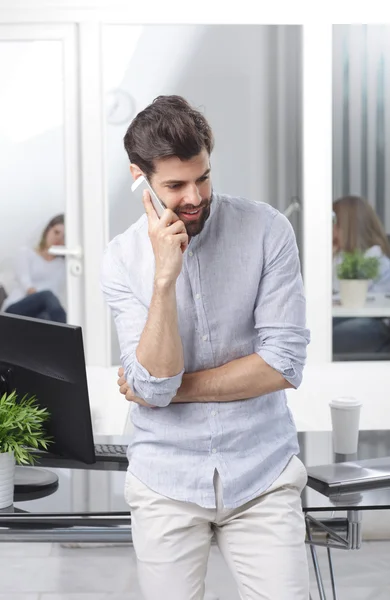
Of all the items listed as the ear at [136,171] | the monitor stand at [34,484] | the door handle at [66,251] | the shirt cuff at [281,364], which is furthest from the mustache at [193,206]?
the door handle at [66,251]

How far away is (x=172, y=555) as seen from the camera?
1.72 meters

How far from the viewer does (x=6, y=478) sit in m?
1.97

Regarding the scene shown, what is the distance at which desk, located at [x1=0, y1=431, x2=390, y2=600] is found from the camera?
1936 mm

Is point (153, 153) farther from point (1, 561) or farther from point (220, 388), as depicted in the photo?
point (1, 561)

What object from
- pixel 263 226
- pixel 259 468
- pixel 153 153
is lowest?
pixel 259 468

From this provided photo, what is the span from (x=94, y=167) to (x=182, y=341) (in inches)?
98.0

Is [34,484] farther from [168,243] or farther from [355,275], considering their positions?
[355,275]

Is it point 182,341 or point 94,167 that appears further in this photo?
point 94,167

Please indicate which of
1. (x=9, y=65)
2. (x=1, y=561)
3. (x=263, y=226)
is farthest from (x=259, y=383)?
(x=9, y=65)

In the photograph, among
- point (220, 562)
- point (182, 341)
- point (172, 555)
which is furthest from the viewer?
point (220, 562)

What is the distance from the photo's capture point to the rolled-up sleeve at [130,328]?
1742 millimetres

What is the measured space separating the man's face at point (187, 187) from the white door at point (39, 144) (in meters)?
2.46

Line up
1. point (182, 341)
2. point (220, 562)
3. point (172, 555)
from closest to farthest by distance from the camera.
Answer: point (172, 555) < point (182, 341) < point (220, 562)

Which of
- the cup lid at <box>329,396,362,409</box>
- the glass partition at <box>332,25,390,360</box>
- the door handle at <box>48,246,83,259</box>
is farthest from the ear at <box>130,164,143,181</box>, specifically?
the glass partition at <box>332,25,390,360</box>
